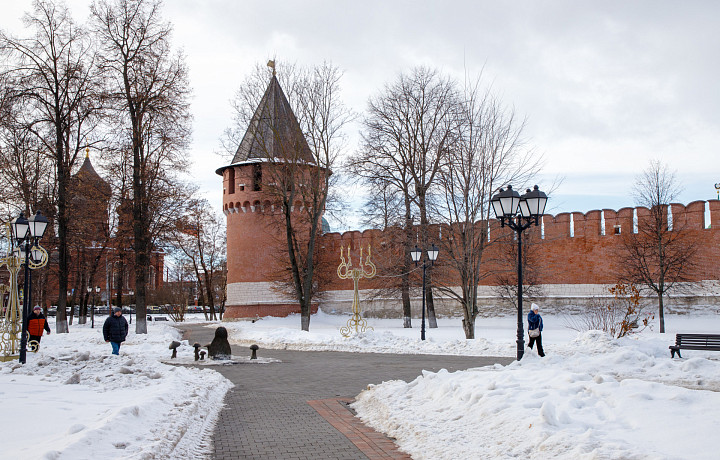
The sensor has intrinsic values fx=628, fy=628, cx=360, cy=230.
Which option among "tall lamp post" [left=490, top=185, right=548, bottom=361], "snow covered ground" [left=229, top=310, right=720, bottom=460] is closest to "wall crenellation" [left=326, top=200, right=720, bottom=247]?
"tall lamp post" [left=490, top=185, right=548, bottom=361]

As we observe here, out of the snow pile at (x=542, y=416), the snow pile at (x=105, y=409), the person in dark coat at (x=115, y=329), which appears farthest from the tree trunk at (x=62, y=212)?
the snow pile at (x=542, y=416)

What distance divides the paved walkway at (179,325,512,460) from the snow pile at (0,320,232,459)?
1.14 feet

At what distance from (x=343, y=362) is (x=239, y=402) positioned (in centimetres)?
627

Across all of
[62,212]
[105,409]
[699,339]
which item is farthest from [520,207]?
[62,212]

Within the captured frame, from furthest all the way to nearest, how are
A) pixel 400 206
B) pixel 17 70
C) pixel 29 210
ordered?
1. pixel 400 206
2. pixel 29 210
3. pixel 17 70

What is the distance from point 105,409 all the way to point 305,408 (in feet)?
8.38

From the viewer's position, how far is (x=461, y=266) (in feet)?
62.4

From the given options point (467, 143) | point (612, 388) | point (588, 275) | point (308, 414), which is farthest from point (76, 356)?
point (588, 275)

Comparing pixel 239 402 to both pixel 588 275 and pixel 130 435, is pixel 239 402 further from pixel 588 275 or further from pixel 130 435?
pixel 588 275

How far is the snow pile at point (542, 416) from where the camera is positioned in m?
4.65

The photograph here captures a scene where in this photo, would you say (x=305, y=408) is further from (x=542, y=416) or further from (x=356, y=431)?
(x=542, y=416)

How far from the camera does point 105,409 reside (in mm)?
6754

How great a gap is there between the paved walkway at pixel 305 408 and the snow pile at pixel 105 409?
1.14ft

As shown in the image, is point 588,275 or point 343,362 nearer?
point 343,362
